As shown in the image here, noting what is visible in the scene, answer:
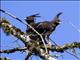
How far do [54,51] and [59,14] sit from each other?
138cm

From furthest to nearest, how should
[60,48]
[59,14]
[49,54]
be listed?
[59,14] < [60,48] < [49,54]

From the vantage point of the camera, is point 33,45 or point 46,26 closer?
point 33,45

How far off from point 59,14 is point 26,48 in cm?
146

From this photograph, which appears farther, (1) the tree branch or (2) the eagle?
(2) the eagle

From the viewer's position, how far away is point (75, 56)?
263 inches

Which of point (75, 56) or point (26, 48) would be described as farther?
point (26, 48)

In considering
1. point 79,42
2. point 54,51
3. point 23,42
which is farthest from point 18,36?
point 79,42

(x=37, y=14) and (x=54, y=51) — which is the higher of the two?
(x=37, y=14)

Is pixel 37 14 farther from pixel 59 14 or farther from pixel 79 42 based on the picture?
pixel 79 42

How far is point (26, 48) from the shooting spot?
26.1 feet

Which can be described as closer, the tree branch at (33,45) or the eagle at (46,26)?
the tree branch at (33,45)

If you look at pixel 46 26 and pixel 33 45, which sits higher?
pixel 46 26

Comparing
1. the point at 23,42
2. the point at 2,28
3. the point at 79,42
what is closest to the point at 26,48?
the point at 23,42

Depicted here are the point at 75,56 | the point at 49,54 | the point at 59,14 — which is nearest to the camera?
the point at 75,56
